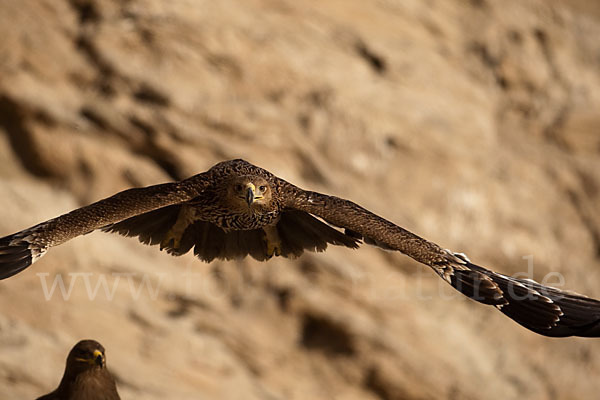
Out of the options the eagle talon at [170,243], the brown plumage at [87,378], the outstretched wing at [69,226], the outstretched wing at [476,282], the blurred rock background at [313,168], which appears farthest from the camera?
the blurred rock background at [313,168]

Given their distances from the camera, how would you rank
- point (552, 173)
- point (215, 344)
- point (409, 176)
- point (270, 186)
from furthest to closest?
point (552, 173)
point (409, 176)
point (215, 344)
point (270, 186)

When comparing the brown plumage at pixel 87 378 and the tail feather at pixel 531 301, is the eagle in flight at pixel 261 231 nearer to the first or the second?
the tail feather at pixel 531 301

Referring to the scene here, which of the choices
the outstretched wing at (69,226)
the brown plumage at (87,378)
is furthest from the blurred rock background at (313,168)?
the outstretched wing at (69,226)

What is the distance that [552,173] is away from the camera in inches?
464

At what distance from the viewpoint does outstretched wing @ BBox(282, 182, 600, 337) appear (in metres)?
5.22

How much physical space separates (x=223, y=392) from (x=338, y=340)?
1673 millimetres

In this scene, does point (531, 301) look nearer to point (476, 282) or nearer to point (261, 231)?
point (476, 282)

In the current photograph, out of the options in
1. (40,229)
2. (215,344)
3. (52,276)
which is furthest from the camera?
(215,344)

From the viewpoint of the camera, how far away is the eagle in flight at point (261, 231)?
16.9ft

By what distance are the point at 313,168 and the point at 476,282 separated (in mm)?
5028

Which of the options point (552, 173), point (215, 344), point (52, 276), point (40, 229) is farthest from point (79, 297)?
point (552, 173)

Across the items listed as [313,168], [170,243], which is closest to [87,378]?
[170,243]

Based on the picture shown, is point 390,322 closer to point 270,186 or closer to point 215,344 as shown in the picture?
point 215,344

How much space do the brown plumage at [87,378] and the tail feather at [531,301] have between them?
8.02 feet
